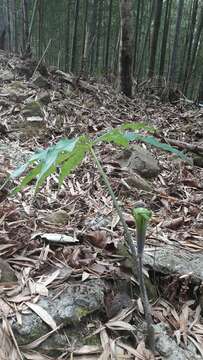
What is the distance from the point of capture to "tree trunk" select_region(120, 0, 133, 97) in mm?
4469

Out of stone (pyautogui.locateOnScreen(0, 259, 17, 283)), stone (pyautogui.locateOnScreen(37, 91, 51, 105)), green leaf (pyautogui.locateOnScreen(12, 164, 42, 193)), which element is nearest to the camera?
green leaf (pyautogui.locateOnScreen(12, 164, 42, 193))

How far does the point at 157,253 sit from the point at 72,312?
0.44 m

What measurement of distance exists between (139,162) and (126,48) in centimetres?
275

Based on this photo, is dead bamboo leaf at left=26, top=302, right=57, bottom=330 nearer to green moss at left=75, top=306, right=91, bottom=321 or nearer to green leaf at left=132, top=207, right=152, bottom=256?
green moss at left=75, top=306, right=91, bottom=321

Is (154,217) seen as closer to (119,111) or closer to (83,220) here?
(83,220)

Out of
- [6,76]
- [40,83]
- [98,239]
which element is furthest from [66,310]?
[6,76]

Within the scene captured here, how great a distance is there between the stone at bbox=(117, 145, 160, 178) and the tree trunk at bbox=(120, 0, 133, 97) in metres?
2.54

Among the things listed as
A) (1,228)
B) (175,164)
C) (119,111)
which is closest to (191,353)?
(1,228)

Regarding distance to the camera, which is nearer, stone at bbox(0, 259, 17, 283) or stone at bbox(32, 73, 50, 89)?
stone at bbox(0, 259, 17, 283)

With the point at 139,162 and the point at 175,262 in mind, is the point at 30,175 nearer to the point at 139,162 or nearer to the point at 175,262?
the point at 175,262

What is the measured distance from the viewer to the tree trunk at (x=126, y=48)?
4.47m

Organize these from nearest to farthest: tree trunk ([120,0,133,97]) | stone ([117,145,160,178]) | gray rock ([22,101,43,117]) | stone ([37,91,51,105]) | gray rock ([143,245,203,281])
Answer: gray rock ([143,245,203,281]) < stone ([117,145,160,178]) < gray rock ([22,101,43,117]) < stone ([37,91,51,105]) < tree trunk ([120,0,133,97])

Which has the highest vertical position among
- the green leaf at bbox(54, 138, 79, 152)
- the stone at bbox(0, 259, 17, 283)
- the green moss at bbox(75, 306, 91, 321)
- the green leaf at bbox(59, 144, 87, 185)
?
the green leaf at bbox(54, 138, 79, 152)

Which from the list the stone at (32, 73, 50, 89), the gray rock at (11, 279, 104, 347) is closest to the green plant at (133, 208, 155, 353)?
the gray rock at (11, 279, 104, 347)
